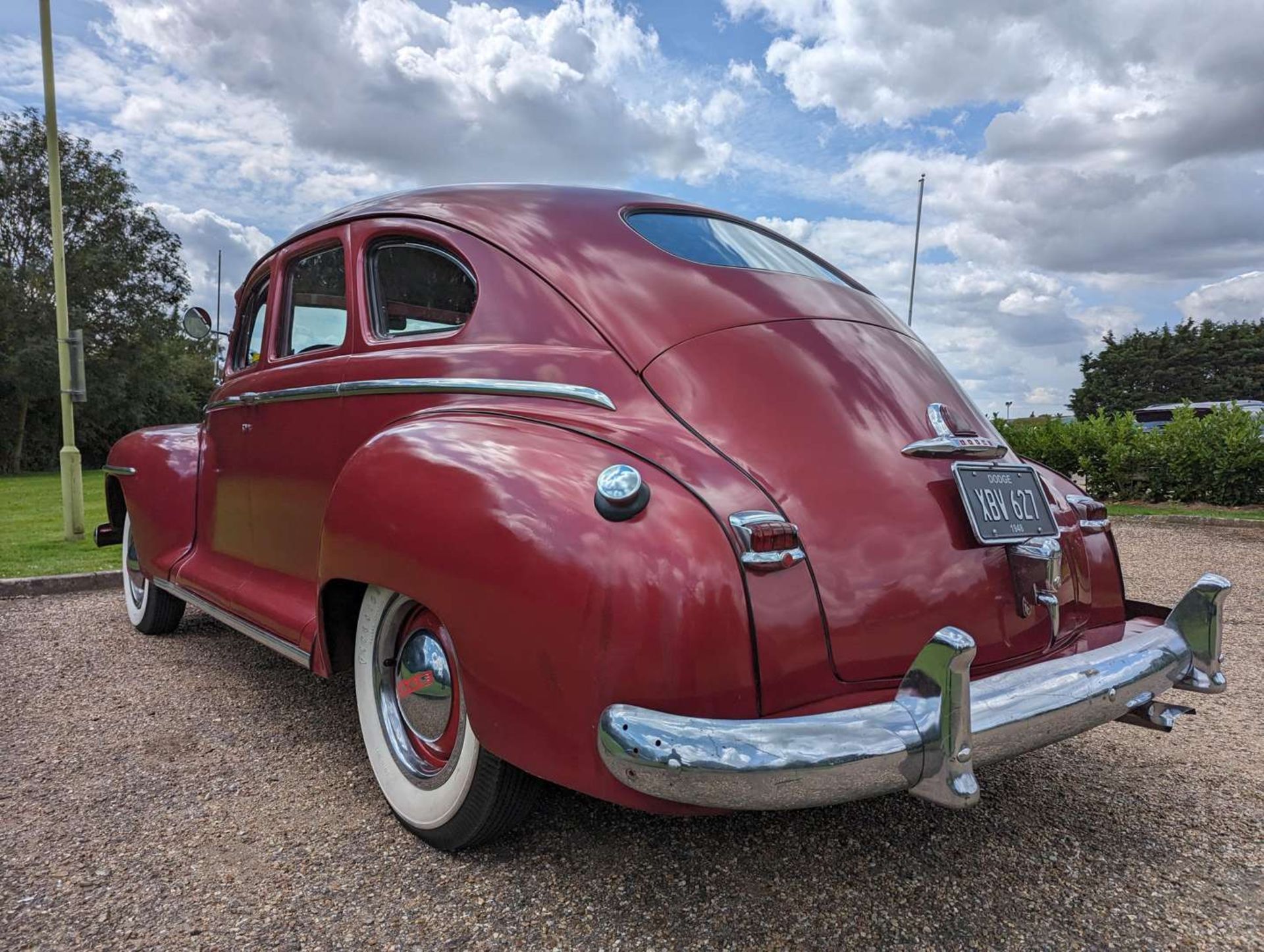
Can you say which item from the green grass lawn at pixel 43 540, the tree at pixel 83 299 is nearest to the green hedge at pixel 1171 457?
the green grass lawn at pixel 43 540

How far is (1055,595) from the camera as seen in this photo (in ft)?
6.62

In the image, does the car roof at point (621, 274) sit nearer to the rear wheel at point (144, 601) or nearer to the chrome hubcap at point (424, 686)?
the chrome hubcap at point (424, 686)

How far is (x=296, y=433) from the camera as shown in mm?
2930

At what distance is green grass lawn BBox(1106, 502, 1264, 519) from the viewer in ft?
31.5

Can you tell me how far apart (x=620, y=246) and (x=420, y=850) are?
5.66 feet

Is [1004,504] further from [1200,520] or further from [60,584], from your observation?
[1200,520]

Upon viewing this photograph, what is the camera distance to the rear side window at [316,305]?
114 inches

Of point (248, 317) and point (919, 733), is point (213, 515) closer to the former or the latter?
point (248, 317)

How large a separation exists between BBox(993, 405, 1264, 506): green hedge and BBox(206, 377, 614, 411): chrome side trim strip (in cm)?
Answer: 885

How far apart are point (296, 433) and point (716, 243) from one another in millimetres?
1601

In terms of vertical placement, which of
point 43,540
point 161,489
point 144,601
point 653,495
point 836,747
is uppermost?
point 653,495

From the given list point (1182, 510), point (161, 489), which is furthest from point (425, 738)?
point (1182, 510)

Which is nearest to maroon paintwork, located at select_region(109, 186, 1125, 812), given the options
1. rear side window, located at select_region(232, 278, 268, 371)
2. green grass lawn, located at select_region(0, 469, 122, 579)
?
rear side window, located at select_region(232, 278, 268, 371)

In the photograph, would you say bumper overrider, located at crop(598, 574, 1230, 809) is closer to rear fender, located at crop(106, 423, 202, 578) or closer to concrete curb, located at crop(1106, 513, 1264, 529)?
rear fender, located at crop(106, 423, 202, 578)
